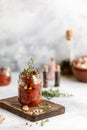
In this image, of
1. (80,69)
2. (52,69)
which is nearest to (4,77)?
(52,69)

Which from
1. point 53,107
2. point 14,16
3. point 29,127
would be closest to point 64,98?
point 53,107

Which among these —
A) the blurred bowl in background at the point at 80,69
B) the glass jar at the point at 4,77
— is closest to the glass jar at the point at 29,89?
the glass jar at the point at 4,77

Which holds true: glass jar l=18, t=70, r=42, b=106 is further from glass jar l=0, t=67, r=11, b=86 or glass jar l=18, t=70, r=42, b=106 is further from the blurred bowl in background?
the blurred bowl in background

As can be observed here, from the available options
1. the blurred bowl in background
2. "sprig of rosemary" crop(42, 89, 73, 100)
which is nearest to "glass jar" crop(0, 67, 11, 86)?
"sprig of rosemary" crop(42, 89, 73, 100)

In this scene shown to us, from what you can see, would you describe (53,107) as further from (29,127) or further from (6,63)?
(6,63)

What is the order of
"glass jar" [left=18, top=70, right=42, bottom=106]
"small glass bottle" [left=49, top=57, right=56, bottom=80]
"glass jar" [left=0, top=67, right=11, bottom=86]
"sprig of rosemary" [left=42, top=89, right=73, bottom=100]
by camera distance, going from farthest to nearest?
"small glass bottle" [left=49, top=57, right=56, bottom=80] < "glass jar" [left=0, top=67, right=11, bottom=86] < "sprig of rosemary" [left=42, top=89, right=73, bottom=100] < "glass jar" [left=18, top=70, right=42, bottom=106]

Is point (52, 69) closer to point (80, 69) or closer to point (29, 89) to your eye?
point (80, 69)
